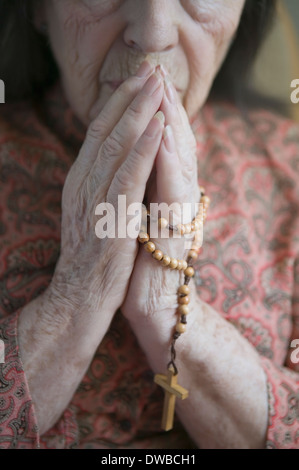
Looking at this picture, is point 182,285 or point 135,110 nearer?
point 135,110

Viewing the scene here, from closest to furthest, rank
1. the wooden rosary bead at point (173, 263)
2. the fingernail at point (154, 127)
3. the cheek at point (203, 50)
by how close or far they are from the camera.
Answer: the fingernail at point (154, 127), the wooden rosary bead at point (173, 263), the cheek at point (203, 50)

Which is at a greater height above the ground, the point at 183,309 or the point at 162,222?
the point at 162,222

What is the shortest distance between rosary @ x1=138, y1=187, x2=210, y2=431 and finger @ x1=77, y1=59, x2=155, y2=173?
0.19 meters

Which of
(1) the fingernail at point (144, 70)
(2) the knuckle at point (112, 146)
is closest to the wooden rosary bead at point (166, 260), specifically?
(2) the knuckle at point (112, 146)

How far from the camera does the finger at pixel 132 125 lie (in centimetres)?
87

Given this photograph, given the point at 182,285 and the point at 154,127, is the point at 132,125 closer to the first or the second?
the point at 154,127

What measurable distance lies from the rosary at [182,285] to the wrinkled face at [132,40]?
310 mm

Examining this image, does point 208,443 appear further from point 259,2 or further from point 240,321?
point 259,2

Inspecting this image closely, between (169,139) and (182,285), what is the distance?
294mm

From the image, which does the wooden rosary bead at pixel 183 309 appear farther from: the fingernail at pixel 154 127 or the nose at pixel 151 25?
the nose at pixel 151 25

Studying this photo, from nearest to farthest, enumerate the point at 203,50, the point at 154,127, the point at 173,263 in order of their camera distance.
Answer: the point at 154,127 < the point at 173,263 < the point at 203,50

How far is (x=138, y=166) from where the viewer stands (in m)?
0.87

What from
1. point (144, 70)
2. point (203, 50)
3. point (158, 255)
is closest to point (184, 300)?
point (158, 255)

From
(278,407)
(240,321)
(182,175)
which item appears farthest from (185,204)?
(278,407)
